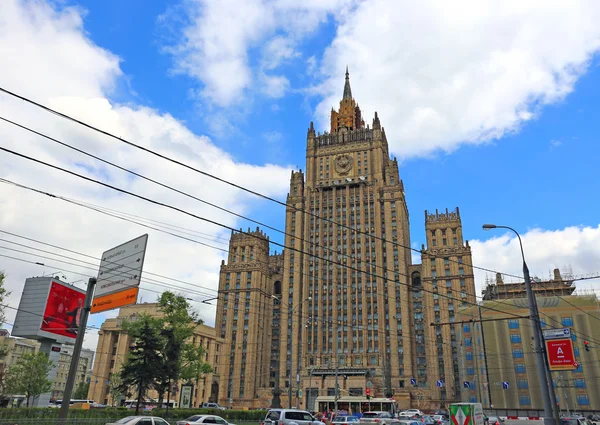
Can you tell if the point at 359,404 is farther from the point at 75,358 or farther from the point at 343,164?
the point at 343,164

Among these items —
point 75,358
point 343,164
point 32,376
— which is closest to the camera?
point 75,358

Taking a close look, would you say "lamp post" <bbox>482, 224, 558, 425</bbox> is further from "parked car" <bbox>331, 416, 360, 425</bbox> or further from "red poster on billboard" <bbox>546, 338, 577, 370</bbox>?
"parked car" <bbox>331, 416, 360, 425</bbox>

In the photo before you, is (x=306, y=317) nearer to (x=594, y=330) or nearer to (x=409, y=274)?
(x=409, y=274)

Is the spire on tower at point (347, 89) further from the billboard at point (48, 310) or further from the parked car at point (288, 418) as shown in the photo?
the parked car at point (288, 418)

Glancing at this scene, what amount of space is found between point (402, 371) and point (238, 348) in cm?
3690

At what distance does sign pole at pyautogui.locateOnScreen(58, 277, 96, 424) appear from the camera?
1983cm

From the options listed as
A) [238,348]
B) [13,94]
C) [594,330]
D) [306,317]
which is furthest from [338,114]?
[13,94]

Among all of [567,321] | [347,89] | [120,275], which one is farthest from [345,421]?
[347,89]

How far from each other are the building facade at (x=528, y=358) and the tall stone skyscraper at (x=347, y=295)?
1547cm

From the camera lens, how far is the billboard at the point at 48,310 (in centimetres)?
4941

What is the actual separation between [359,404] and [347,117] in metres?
88.2

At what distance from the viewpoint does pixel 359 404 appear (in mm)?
58719

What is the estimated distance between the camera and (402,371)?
92.7 metres

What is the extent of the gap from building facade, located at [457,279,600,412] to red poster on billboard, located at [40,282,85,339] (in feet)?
182
